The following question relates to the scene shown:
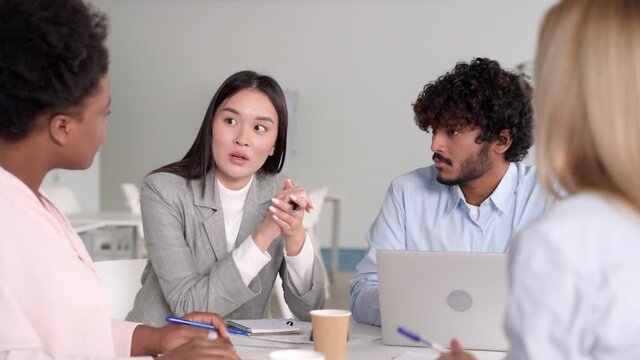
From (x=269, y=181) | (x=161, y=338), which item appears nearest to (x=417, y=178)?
(x=269, y=181)

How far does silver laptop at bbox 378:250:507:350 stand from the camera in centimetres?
159

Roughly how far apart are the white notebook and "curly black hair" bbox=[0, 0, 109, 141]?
2.40 ft

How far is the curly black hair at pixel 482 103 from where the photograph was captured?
Answer: 2.41 m

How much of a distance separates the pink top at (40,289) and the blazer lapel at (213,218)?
90 cm

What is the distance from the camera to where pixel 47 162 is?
122 centimetres

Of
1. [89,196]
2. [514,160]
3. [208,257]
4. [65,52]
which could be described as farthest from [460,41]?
[65,52]

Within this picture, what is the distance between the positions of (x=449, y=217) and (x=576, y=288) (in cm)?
146

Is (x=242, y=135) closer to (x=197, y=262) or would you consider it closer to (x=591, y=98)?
(x=197, y=262)

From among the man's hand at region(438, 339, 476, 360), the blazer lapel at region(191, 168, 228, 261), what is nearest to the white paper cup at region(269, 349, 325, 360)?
the man's hand at region(438, 339, 476, 360)

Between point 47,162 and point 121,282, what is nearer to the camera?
point 47,162

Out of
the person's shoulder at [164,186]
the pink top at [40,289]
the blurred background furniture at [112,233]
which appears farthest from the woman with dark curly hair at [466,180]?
the blurred background furniture at [112,233]

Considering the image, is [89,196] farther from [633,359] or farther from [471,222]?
[633,359]

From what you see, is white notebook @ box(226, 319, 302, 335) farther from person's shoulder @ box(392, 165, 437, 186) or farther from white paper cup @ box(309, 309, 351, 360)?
person's shoulder @ box(392, 165, 437, 186)

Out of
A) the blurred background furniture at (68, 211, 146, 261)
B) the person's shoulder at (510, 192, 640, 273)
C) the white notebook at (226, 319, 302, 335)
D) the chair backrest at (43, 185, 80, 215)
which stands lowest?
the blurred background furniture at (68, 211, 146, 261)
